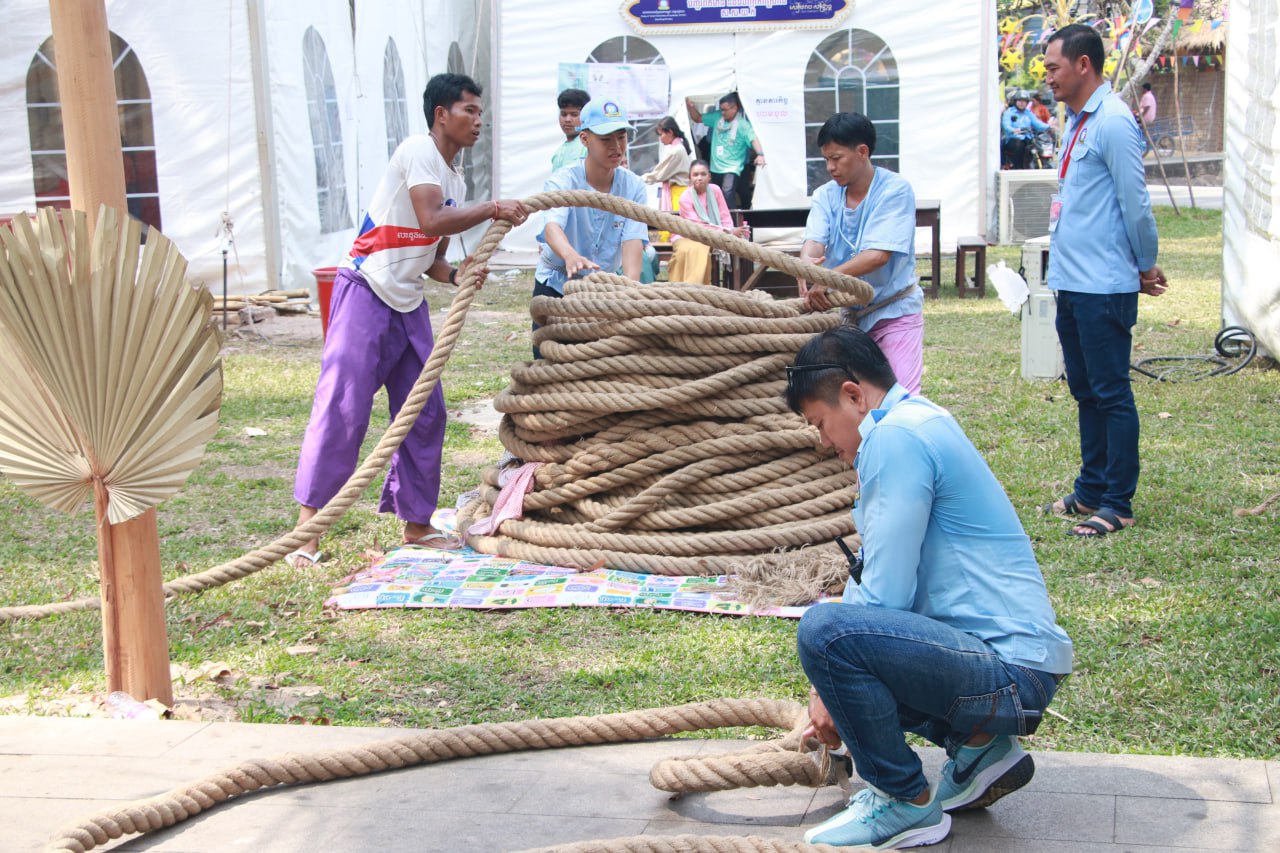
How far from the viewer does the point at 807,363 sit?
8.98ft

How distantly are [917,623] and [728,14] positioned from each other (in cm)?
1349

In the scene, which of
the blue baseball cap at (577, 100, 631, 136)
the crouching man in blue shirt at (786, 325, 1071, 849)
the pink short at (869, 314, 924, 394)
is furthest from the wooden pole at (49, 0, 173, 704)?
the pink short at (869, 314, 924, 394)

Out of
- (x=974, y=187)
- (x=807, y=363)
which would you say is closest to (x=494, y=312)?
(x=974, y=187)

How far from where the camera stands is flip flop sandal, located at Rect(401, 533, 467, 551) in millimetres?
5316

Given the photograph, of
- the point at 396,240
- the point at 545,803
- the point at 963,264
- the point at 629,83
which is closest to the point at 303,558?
the point at 396,240

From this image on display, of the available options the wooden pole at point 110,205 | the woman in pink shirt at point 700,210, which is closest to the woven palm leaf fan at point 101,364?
the wooden pole at point 110,205

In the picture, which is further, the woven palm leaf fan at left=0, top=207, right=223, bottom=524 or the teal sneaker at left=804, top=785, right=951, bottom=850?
the woven palm leaf fan at left=0, top=207, right=223, bottom=524

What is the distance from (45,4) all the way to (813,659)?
995 cm

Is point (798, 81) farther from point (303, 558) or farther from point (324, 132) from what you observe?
point (303, 558)

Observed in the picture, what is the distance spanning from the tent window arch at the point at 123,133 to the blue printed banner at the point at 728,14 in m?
6.17

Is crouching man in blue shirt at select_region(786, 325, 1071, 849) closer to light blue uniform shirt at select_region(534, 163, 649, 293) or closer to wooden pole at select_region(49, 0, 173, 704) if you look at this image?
wooden pole at select_region(49, 0, 173, 704)

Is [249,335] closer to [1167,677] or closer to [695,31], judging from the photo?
[695,31]

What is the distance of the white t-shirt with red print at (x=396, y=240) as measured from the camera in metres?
5.04

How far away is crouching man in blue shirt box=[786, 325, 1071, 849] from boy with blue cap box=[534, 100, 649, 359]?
2874mm
